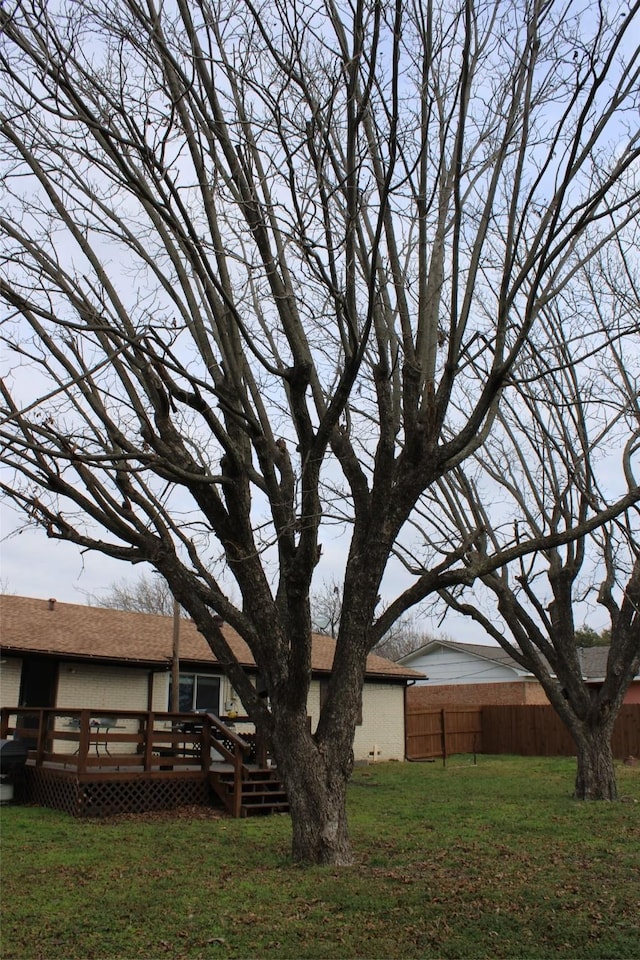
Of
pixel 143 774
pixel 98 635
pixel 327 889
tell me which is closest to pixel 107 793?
pixel 143 774

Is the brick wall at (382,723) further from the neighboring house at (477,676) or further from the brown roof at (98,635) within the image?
the neighboring house at (477,676)

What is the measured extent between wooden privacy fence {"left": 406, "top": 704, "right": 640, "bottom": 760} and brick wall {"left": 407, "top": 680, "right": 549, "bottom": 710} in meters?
3.93

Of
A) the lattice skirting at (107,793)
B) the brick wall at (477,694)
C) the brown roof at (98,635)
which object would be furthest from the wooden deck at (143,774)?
the brick wall at (477,694)

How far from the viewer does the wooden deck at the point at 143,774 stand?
11.8 meters

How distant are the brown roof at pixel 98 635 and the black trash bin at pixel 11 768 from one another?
10.3 ft

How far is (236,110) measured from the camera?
7133mm

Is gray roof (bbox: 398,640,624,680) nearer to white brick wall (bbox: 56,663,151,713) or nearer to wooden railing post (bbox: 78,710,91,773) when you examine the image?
white brick wall (bbox: 56,663,151,713)

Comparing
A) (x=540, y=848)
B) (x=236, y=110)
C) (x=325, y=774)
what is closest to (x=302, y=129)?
(x=236, y=110)

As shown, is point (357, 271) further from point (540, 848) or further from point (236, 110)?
point (540, 848)

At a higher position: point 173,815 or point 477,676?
point 477,676

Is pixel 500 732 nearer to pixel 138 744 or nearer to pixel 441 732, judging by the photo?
pixel 441 732

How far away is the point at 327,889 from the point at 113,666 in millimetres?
12392

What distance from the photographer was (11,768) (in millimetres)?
12758

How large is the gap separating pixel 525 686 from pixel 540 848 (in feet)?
81.1
